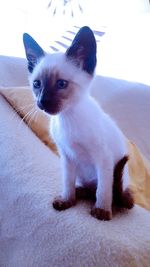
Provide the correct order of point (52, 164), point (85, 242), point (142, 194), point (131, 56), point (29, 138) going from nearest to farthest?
point (85, 242) → point (52, 164) → point (29, 138) → point (142, 194) → point (131, 56)

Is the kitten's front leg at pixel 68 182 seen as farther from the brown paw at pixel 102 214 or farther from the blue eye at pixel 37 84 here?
Result: the blue eye at pixel 37 84

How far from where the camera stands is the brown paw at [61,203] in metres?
0.75

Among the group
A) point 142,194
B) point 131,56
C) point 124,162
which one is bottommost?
point 142,194

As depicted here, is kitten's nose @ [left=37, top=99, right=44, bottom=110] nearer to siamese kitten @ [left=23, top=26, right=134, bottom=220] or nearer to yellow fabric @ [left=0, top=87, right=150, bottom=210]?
siamese kitten @ [left=23, top=26, right=134, bottom=220]

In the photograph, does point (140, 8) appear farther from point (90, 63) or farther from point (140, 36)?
point (90, 63)

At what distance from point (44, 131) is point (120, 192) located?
0.52 metres

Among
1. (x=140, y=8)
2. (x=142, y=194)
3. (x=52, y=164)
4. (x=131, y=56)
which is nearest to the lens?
(x=52, y=164)

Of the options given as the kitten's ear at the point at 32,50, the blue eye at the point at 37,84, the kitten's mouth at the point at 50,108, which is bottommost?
the kitten's mouth at the point at 50,108

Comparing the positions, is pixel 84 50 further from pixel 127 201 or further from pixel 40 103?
pixel 127 201

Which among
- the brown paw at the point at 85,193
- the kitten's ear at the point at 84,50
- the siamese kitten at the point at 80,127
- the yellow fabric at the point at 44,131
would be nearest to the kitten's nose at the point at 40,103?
the siamese kitten at the point at 80,127

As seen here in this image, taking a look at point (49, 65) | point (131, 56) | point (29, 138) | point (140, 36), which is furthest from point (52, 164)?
point (140, 36)

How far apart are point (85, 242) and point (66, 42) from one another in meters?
1.84

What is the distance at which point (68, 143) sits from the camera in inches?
29.7

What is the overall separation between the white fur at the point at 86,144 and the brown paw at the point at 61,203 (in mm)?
10
